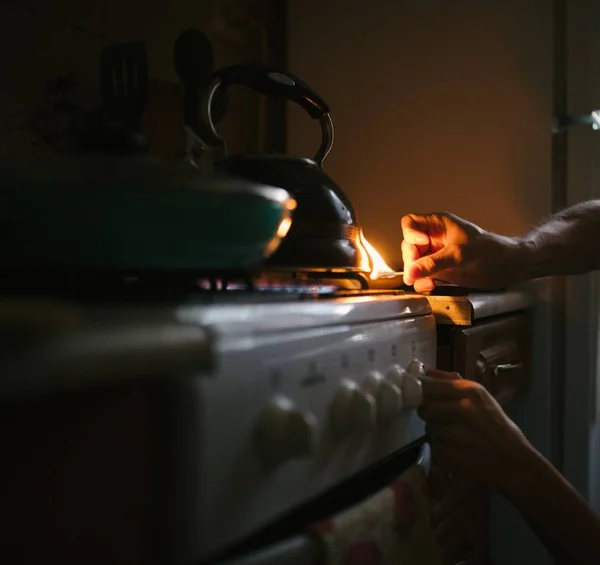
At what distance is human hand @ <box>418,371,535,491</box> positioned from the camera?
2.07ft

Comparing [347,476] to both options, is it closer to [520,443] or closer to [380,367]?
[380,367]

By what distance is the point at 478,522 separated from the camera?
35.0 inches

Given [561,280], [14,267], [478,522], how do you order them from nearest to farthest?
[14,267] → [478,522] → [561,280]

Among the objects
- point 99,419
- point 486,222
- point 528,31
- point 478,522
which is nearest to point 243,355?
point 99,419

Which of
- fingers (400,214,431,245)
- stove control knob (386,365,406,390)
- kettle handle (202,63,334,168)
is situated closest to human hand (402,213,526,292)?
fingers (400,214,431,245)

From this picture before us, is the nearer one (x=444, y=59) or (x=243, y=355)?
(x=243, y=355)

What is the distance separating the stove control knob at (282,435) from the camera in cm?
39

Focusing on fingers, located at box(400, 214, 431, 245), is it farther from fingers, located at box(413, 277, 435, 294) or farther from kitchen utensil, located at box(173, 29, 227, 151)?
kitchen utensil, located at box(173, 29, 227, 151)

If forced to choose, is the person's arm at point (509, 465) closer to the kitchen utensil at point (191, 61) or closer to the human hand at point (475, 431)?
the human hand at point (475, 431)

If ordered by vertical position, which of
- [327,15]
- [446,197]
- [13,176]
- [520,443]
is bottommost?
[520,443]

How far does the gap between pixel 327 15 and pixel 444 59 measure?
1.04 feet

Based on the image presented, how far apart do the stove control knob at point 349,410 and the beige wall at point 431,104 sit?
0.90 meters

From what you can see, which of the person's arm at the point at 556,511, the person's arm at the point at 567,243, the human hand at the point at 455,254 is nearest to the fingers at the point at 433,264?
the human hand at the point at 455,254

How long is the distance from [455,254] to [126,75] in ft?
2.00
